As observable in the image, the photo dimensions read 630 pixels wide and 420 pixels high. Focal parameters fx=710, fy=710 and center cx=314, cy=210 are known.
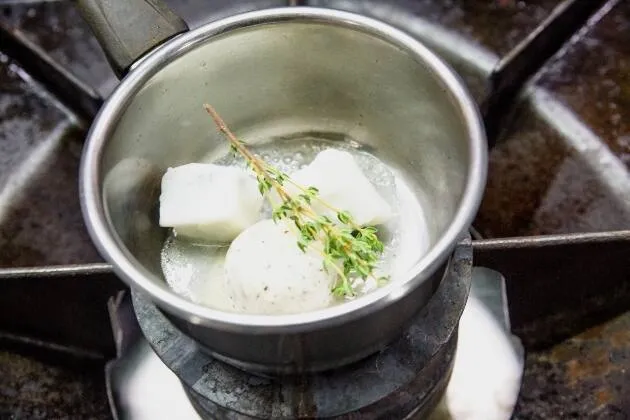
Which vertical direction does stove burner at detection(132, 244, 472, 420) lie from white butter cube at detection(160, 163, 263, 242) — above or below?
below

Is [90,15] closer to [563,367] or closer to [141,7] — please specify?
[141,7]

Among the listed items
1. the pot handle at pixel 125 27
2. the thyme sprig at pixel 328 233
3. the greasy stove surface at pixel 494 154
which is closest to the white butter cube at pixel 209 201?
the thyme sprig at pixel 328 233

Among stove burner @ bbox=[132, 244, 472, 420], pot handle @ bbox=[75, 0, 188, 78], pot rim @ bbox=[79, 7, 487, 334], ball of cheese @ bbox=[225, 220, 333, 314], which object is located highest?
pot handle @ bbox=[75, 0, 188, 78]

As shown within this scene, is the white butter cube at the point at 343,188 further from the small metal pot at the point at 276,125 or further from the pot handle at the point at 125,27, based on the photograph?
the pot handle at the point at 125,27

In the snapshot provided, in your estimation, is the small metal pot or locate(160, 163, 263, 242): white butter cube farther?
locate(160, 163, 263, 242): white butter cube

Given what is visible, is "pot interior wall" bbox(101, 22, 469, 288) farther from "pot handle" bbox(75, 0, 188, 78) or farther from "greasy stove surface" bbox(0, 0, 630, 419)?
"greasy stove surface" bbox(0, 0, 630, 419)

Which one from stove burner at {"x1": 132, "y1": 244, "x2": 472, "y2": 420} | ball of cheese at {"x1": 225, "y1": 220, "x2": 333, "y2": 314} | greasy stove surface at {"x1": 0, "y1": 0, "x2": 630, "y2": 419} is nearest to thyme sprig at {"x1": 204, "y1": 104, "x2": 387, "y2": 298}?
ball of cheese at {"x1": 225, "y1": 220, "x2": 333, "y2": 314}

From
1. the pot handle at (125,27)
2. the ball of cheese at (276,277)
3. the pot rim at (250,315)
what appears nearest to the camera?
the pot rim at (250,315)
